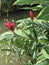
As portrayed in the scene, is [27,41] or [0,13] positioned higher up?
[0,13]

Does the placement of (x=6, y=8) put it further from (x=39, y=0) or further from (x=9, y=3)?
(x=39, y=0)

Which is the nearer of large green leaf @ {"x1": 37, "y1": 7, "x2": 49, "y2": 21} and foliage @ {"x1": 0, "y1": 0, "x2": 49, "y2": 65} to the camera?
large green leaf @ {"x1": 37, "y1": 7, "x2": 49, "y2": 21}

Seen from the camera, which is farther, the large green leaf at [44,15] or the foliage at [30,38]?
the foliage at [30,38]

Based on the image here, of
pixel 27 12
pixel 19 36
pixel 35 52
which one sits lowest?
pixel 35 52

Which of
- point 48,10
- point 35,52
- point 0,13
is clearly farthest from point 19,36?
point 0,13

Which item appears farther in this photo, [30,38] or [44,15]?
[30,38]

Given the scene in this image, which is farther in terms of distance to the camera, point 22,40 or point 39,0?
point 22,40

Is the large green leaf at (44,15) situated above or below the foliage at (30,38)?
above

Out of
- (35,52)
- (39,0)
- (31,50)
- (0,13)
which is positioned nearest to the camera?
(39,0)

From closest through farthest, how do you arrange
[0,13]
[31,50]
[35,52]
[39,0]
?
[39,0], [35,52], [31,50], [0,13]

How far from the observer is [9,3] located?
683 cm

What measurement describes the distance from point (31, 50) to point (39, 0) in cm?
221

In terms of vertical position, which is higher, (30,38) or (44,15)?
(44,15)

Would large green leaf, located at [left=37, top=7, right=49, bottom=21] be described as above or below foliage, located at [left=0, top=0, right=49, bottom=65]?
above
